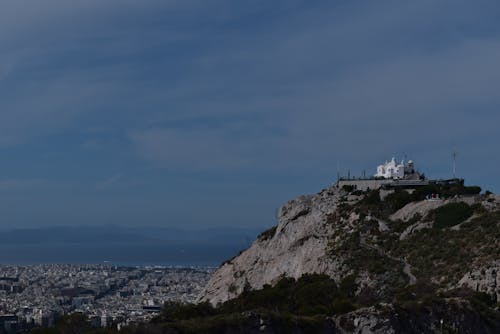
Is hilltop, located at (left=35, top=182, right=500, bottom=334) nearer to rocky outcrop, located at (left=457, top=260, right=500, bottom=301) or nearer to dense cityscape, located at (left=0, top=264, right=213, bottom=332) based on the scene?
rocky outcrop, located at (left=457, top=260, right=500, bottom=301)

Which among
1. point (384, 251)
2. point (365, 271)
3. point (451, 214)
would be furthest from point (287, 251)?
point (451, 214)

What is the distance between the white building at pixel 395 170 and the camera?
196ft

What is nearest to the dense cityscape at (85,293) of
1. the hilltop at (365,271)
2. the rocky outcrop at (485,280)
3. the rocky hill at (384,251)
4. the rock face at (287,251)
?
the rock face at (287,251)

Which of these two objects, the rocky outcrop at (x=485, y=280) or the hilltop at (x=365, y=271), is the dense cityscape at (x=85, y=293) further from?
the rocky outcrop at (x=485, y=280)

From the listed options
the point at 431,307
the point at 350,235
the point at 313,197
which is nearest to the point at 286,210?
the point at 313,197

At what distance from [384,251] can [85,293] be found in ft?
275

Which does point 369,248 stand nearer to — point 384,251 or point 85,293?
point 384,251

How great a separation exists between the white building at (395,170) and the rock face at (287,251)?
5.47m

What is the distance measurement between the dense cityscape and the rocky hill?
→ 609 inches

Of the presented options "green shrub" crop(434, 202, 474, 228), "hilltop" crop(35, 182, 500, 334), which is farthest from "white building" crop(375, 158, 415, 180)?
"green shrub" crop(434, 202, 474, 228)

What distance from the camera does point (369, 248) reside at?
144ft

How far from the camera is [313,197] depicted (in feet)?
183

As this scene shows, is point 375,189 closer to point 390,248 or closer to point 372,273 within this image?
point 390,248

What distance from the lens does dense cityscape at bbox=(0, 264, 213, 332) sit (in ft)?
→ 249
